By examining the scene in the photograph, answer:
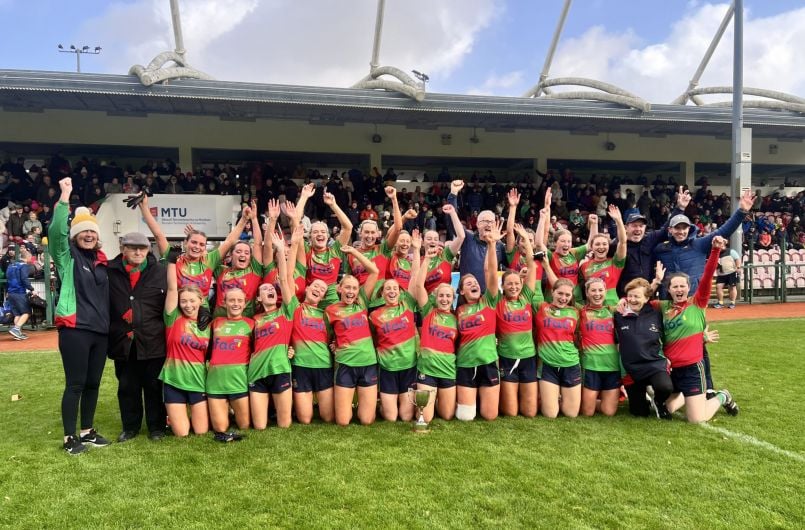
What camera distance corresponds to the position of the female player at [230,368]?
4.28 m

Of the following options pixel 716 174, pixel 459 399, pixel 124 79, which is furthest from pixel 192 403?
pixel 716 174

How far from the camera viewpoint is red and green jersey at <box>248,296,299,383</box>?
4.37 meters

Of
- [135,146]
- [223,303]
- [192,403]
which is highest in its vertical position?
[135,146]

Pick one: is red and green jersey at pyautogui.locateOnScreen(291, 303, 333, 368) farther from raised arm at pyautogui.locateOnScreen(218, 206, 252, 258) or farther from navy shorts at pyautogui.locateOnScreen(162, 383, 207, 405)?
raised arm at pyautogui.locateOnScreen(218, 206, 252, 258)

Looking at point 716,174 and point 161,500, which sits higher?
point 716,174

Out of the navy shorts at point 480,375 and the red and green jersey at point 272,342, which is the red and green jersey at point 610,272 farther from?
the red and green jersey at point 272,342

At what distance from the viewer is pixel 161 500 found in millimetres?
3160

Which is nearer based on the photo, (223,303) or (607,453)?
(607,453)

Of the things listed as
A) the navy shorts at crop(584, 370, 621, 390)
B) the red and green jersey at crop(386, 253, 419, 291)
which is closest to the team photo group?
the navy shorts at crop(584, 370, 621, 390)

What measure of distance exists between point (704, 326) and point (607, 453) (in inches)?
65.5

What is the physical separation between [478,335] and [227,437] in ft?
7.19

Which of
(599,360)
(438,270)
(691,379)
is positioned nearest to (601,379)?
(599,360)

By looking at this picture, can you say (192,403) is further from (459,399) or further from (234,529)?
(459,399)

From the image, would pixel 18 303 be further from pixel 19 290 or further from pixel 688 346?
pixel 688 346
